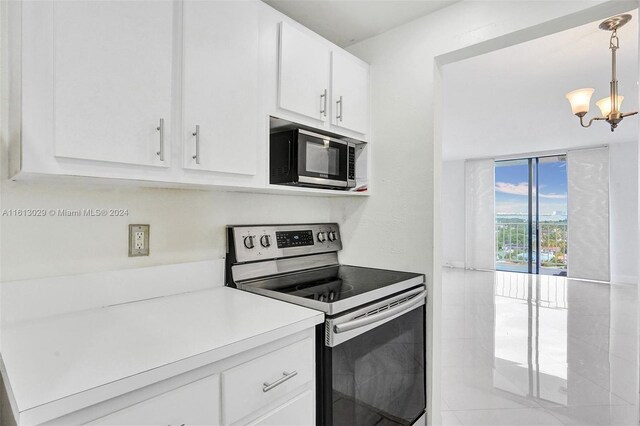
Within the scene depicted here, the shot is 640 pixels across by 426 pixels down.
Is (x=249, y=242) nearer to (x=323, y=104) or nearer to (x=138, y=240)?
(x=138, y=240)

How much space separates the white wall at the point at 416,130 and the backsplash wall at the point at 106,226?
77 centimetres

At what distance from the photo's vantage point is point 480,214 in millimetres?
7719

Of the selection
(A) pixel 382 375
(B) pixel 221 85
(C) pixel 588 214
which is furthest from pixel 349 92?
(C) pixel 588 214

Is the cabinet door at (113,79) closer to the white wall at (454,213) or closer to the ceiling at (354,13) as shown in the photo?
the ceiling at (354,13)

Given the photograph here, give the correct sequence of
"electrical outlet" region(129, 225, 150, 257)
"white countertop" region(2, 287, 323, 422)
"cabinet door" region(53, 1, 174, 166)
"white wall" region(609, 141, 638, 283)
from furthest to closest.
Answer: "white wall" region(609, 141, 638, 283) → "electrical outlet" region(129, 225, 150, 257) → "cabinet door" region(53, 1, 174, 166) → "white countertop" region(2, 287, 323, 422)

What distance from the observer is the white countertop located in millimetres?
752

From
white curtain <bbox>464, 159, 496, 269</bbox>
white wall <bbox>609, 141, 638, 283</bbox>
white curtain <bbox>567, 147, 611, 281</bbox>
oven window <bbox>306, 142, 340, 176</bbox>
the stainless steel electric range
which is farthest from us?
white curtain <bbox>464, 159, 496, 269</bbox>

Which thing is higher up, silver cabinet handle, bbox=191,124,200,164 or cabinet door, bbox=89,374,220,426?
silver cabinet handle, bbox=191,124,200,164

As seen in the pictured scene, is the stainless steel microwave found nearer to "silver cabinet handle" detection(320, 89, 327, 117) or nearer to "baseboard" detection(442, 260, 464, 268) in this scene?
"silver cabinet handle" detection(320, 89, 327, 117)

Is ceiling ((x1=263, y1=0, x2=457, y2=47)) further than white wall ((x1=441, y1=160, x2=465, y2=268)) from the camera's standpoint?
No

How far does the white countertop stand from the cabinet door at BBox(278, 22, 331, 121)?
3.04 feet

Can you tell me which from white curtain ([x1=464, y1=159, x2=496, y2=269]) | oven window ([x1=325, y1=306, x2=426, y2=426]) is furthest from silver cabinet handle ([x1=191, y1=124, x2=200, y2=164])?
white curtain ([x1=464, y1=159, x2=496, y2=269])

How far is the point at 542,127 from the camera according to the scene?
5.02m

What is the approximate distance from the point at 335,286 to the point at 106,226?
3.28 feet
